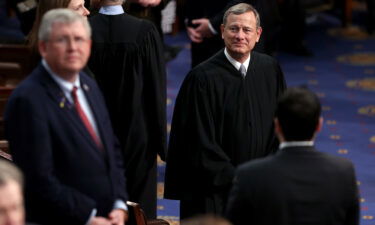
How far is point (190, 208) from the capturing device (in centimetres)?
500

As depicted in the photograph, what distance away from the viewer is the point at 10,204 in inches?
111

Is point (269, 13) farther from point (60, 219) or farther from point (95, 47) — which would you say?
point (60, 219)

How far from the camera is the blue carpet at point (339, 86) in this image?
7.04 meters

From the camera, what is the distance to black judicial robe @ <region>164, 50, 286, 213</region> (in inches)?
189

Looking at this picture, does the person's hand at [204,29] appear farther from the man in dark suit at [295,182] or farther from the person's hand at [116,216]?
the man in dark suit at [295,182]

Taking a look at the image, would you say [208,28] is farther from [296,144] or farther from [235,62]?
[296,144]

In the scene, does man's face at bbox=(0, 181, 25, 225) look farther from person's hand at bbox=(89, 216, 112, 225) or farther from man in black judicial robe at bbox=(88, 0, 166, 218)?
man in black judicial robe at bbox=(88, 0, 166, 218)

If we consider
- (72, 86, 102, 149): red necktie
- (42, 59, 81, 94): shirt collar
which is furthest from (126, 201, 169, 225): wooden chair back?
(42, 59, 81, 94): shirt collar

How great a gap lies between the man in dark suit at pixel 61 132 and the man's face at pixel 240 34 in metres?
1.23

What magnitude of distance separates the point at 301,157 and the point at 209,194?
4.80 feet

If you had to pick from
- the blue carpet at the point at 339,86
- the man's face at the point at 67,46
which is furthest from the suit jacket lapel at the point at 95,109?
the blue carpet at the point at 339,86

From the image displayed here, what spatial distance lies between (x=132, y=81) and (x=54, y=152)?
1.73m

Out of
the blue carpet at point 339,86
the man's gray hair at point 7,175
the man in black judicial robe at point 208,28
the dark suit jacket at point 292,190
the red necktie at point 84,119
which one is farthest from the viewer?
the blue carpet at point 339,86

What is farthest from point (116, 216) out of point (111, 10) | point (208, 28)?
point (208, 28)
